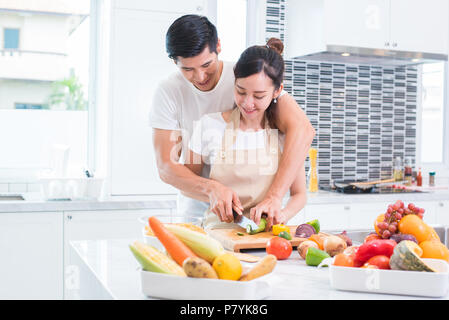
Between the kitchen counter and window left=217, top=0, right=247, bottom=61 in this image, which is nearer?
the kitchen counter

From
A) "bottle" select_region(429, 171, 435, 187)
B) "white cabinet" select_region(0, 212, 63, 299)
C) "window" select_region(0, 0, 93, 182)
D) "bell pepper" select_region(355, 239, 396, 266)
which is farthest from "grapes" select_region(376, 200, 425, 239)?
"bottle" select_region(429, 171, 435, 187)

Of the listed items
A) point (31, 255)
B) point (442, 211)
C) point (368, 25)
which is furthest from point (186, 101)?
point (442, 211)

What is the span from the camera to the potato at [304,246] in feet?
5.36

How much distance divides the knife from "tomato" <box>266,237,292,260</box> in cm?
19

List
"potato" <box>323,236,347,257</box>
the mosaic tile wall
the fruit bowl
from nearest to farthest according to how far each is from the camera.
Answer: the fruit bowl → "potato" <box>323,236,347,257</box> → the mosaic tile wall

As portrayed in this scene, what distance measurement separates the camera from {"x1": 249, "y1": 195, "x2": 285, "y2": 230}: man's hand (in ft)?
5.98

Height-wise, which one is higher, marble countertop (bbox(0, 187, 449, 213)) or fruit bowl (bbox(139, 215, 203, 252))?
fruit bowl (bbox(139, 215, 203, 252))

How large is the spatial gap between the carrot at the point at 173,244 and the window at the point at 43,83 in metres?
2.54

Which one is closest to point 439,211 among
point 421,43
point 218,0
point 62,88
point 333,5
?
point 421,43

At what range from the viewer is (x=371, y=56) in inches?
154

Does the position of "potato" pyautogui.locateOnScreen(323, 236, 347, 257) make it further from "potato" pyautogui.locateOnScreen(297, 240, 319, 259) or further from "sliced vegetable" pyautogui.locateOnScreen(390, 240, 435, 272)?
"sliced vegetable" pyautogui.locateOnScreen(390, 240, 435, 272)

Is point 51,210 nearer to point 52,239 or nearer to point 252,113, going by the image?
point 52,239

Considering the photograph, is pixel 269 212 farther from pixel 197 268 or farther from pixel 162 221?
pixel 197 268
